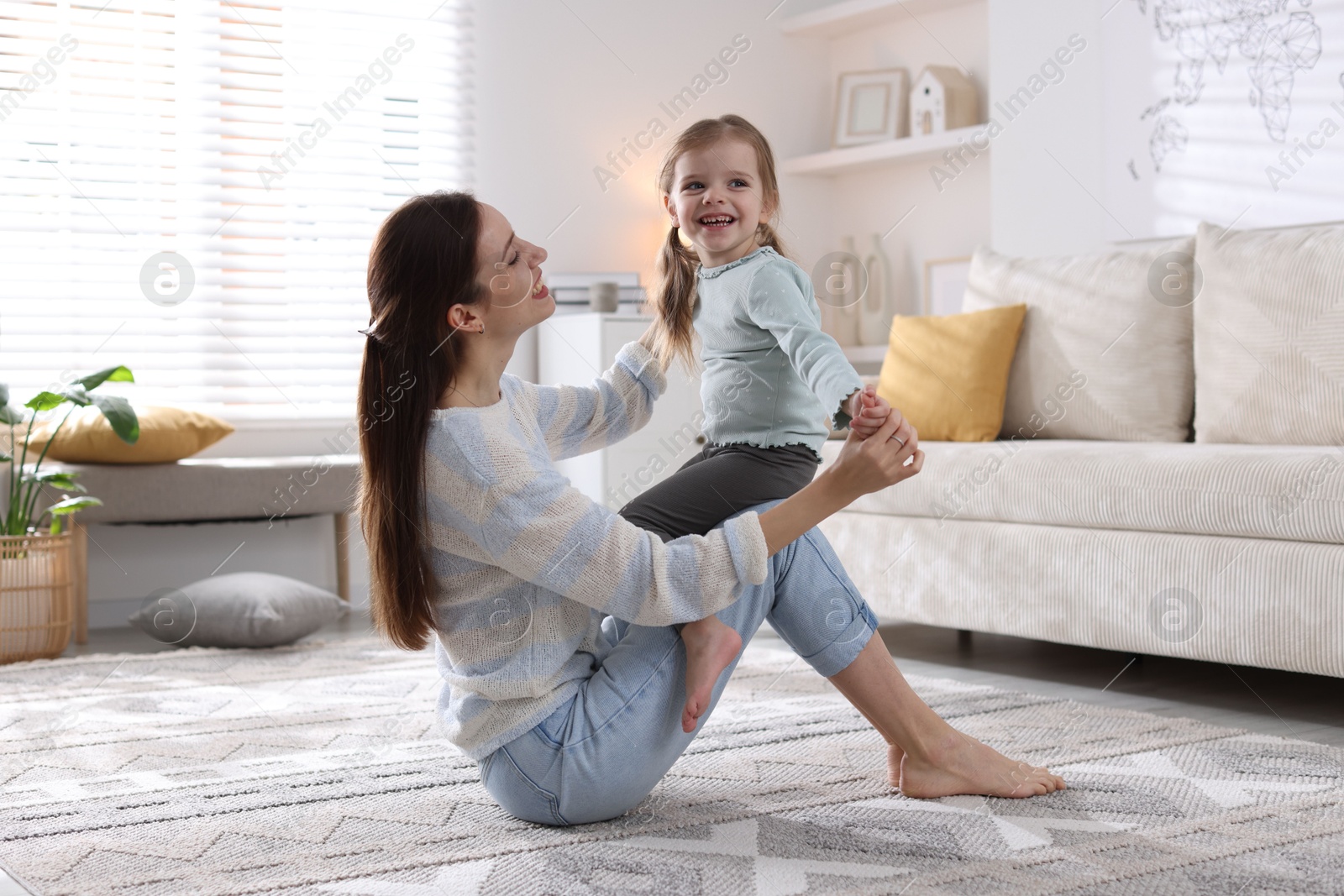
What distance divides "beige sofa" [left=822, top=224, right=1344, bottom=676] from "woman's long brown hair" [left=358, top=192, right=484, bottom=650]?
1.45m

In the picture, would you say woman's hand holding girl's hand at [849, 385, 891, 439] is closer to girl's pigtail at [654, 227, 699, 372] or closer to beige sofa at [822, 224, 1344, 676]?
girl's pigtail at [654, 227, 699, 372]

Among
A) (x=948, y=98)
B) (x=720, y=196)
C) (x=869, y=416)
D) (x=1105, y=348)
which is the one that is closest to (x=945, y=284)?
(x=948, y=98)

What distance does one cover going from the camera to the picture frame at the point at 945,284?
4.44 metres

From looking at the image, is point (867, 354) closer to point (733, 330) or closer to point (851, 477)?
point (733, 330)

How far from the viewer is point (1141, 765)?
1875 millimetres

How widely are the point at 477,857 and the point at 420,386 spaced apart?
20.9 inches

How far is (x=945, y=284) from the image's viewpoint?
14.8ft

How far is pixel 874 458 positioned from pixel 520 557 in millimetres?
393

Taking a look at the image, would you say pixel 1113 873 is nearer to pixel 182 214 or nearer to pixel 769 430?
pixel 769 430

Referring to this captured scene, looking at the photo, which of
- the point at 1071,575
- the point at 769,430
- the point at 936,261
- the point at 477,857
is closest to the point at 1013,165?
the point at 936,261

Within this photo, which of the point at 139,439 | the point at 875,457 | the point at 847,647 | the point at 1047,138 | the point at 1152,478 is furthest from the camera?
the point at 1047,138

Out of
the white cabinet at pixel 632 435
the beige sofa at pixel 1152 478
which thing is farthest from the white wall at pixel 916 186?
the beige sofa at pixel 1152 478

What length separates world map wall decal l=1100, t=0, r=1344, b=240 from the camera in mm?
3252

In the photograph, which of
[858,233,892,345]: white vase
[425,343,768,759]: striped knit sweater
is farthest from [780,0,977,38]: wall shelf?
[425,343,768,759]: striped knit sweater
